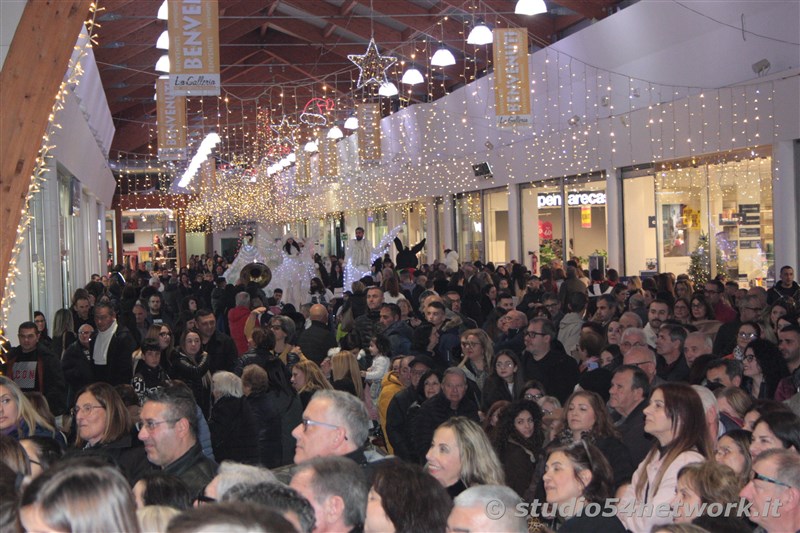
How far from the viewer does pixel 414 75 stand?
64.2 ft

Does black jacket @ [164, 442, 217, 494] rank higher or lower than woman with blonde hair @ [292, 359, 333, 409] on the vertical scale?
lower

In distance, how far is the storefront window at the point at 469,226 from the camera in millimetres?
28188

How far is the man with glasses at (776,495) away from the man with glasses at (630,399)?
1939mm

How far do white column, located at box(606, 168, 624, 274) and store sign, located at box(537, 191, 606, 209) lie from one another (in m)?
0.40

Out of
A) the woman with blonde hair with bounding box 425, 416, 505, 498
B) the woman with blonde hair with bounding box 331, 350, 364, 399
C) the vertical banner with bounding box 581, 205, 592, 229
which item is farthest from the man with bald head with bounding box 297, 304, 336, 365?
the vertical banner with bounding box 581, 205, 592, 229

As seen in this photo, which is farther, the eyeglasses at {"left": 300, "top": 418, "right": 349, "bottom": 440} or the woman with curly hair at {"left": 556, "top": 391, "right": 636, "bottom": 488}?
the woman with curly hair at {"left": 556, "top": 391, "right": 636, "bottom": 488}

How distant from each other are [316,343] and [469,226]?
18.6 m

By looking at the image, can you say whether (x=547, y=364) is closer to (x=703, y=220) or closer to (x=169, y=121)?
(x=703, y=220)

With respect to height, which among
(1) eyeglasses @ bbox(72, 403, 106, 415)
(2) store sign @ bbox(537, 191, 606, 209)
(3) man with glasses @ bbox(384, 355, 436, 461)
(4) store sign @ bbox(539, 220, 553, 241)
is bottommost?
(3) man with glasses @ bbox(384, 355, 436, 461)

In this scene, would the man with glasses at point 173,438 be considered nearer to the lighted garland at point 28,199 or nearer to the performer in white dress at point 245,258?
the lighted garland at point 28,199

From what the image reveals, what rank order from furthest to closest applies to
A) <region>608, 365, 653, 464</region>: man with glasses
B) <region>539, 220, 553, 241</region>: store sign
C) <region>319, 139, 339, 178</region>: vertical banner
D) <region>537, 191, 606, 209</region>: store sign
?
<region>319, 139, 339, 178</region>: vertical banner
<region>539, 220, 553, 241</region>: store sign
<region>537, 191, 606, 209</region>: store sign
<region>608, 365, 653, 464</region>: man with glasses

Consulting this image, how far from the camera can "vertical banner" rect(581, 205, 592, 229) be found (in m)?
21.2

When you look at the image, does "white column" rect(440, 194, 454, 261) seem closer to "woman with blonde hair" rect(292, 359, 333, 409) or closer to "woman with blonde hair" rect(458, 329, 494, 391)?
"woman with blonde hair" rect(458, 329, 494, 391)

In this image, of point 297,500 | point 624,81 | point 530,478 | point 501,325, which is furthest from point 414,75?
point 297,500
